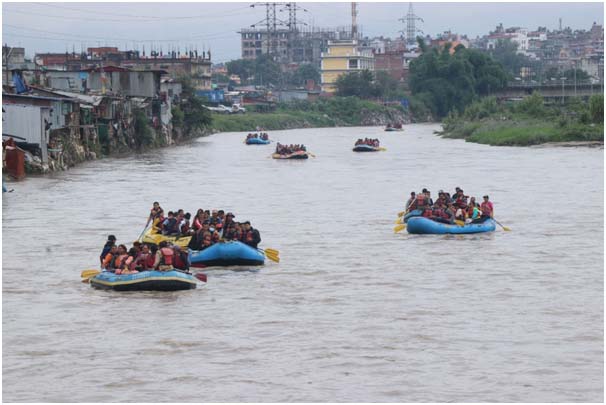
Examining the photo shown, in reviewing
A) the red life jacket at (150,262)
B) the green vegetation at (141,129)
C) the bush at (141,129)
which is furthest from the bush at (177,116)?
the red life jacket at (150,262)

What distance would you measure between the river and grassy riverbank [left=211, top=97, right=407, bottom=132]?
92.2 metres

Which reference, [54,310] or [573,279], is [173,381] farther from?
[573,279]

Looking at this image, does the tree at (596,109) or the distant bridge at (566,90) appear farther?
the distant bridge at (566,90)

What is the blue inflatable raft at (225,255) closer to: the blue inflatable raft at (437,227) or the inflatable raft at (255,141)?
the blue inflatable raft at (437,227)

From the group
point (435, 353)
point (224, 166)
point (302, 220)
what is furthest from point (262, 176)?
point (435, 353)

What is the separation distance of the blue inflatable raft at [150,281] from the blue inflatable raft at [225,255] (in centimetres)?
266

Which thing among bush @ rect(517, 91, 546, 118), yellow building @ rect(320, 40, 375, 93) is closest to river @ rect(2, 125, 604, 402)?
bush @ rect(517, 91, 546, 118)

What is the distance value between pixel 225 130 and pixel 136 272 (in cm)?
10266

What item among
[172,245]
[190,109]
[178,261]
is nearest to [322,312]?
[178,261]

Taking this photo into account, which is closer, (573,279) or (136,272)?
(136,272)

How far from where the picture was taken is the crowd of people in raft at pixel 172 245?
26922mm

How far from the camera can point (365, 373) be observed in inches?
795

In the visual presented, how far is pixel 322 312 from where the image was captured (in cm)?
2498

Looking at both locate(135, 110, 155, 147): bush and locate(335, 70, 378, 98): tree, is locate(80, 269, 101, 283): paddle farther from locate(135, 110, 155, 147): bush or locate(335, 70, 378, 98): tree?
locate(335, 70, 378, 98): tree
